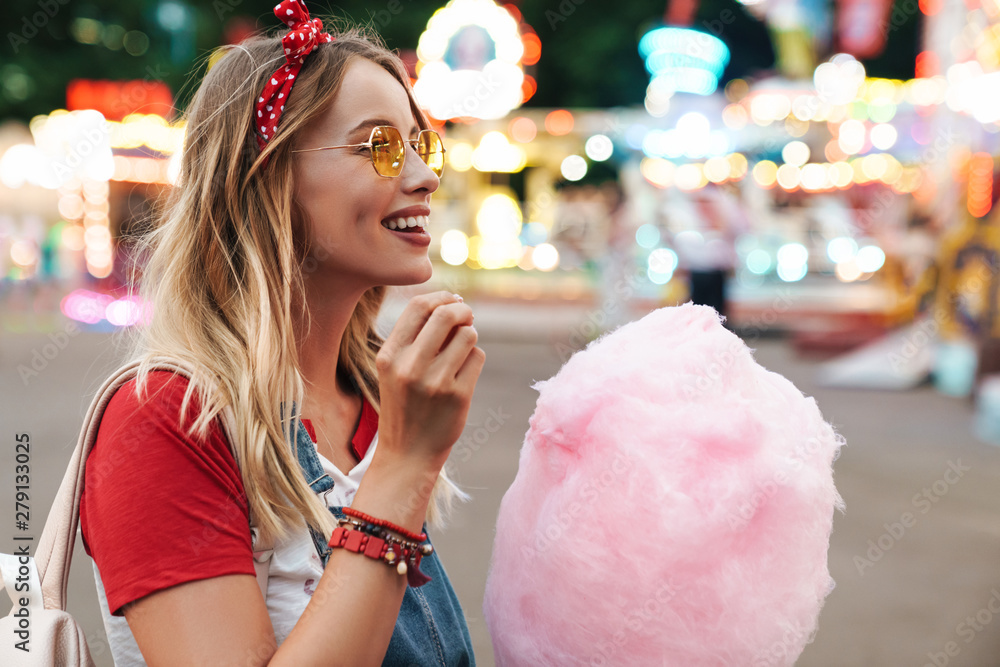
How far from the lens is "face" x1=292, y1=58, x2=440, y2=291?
1.36 m

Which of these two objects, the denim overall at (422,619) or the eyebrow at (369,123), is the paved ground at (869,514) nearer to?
the denim overall at (422,619)

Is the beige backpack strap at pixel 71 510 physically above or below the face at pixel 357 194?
below

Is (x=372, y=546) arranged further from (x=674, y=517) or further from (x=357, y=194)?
(x=357, y=194)

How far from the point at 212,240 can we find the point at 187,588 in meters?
0.57

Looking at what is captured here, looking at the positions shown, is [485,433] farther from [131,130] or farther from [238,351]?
[131,130]

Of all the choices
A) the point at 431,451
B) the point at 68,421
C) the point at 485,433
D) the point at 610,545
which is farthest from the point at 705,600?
the point at 68,421

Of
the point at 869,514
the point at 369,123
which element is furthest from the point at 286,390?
the point at 869,514

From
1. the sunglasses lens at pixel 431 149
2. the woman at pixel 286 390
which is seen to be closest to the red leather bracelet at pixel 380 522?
the woman at pixel 286 390

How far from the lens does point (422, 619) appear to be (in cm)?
131

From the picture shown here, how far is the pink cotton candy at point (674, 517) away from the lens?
1.13 m

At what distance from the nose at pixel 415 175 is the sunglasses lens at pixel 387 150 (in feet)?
0.05

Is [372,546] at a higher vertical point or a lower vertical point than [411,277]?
lower

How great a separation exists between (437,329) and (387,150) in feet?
1.35

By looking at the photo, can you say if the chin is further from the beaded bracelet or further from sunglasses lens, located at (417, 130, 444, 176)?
the beaded bracelet
